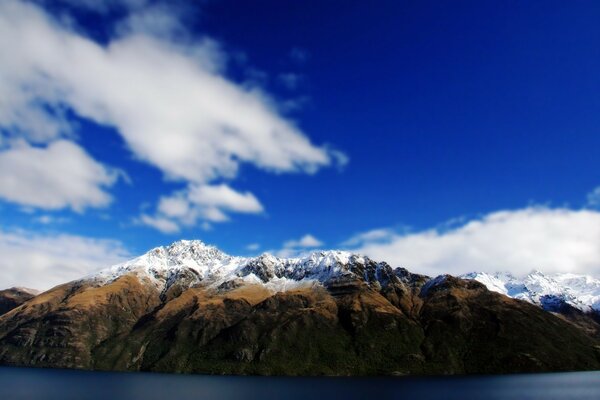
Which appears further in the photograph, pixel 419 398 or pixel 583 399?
pixel 419 398

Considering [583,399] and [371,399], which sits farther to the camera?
[371,399]

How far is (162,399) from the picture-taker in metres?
195

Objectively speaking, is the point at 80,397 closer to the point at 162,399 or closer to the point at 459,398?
the point at 162,399

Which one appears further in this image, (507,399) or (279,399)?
(279,399)

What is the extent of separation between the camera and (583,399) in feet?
579

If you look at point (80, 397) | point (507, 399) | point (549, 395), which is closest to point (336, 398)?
point (507, 399)

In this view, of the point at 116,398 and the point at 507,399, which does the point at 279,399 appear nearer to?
the point at 116,398

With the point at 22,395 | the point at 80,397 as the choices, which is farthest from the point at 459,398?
the point at 22,395

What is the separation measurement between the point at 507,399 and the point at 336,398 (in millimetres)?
67535

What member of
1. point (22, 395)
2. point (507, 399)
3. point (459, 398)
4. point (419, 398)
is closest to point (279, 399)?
point (419, 398)

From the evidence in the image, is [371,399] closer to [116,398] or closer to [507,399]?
[507,399]

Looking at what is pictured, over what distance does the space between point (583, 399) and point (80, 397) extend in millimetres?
195053

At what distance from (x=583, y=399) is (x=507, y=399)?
2622 cm

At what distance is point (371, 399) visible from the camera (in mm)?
194500
